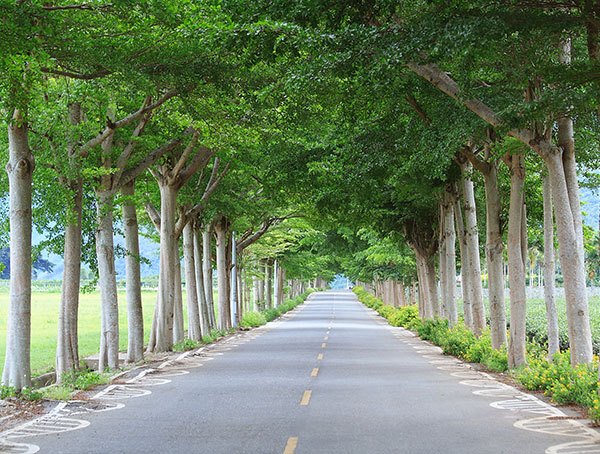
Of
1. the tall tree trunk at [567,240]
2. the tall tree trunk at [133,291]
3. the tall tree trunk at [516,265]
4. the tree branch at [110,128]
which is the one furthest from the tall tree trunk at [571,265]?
the tall tree trunk at [133,291]

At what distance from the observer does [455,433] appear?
912 centimetres

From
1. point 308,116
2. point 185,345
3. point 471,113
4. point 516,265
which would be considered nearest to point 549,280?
point 516,265

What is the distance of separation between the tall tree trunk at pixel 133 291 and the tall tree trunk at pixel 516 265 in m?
9.92

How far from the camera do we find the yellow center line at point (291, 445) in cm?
789

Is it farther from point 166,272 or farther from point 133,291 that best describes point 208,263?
point 133,291

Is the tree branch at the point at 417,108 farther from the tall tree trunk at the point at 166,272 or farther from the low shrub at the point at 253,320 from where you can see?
the low shrub at the point at 253,320

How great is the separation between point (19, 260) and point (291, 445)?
7.20m

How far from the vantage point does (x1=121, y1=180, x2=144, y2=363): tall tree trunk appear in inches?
798

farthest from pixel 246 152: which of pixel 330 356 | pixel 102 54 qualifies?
pixel 102 54

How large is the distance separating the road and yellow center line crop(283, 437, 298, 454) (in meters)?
0.02

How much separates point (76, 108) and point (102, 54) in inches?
174

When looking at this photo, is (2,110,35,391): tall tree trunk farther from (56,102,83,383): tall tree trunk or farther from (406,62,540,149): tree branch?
(406,62,540,149): tree branch

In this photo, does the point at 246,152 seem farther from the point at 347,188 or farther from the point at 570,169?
the point at 570,169

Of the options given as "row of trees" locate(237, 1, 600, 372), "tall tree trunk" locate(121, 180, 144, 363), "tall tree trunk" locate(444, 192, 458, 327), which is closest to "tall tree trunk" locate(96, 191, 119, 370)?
"tall tree trunk" locate(121, 180, 144, 363)
